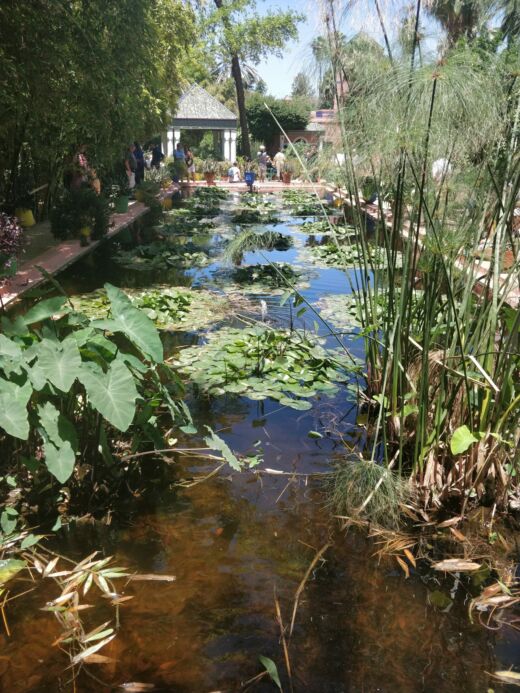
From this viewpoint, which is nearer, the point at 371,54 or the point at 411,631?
the point at 411,631

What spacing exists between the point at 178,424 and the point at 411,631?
146 cm

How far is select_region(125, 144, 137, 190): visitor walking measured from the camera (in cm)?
1716

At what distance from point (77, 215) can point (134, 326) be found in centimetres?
789

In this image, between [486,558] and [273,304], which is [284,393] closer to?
[486,558]

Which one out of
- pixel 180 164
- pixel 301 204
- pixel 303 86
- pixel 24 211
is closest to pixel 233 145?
pixel 180 164

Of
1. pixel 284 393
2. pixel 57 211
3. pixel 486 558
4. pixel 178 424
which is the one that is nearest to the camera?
pixel 486 558

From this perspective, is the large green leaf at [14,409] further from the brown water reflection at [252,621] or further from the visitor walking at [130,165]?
the visitor walking at [130,165]

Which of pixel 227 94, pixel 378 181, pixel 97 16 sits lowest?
pixel 378 181

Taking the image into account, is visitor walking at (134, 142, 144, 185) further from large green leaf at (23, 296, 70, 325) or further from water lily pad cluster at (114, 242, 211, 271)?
large green leaf at (23, 296, 70, 325)

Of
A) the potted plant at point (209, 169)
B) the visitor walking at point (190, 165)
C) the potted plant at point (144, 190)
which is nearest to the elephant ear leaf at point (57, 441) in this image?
the potted plant at point (144, 190)

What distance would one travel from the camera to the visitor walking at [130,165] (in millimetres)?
17164

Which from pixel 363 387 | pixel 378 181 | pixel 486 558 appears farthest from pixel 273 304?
pixel 486 558

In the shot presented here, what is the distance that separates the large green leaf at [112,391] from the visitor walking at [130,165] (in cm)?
1549

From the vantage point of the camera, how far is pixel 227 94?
57.7m
